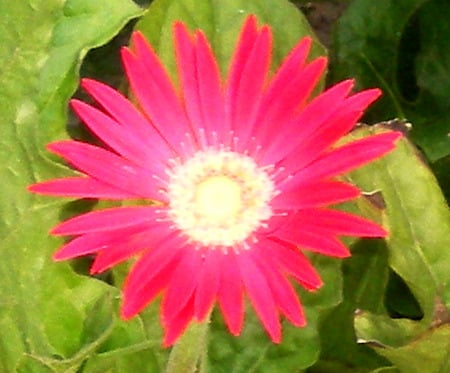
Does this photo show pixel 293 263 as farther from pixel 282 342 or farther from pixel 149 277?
pixel 282 342

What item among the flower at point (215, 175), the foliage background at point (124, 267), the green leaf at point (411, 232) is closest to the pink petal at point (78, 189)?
the flower at point (215, 175)

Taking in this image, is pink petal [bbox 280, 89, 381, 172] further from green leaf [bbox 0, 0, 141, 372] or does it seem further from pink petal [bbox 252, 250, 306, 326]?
green leaf [bbox 0, 0, 141, 372]

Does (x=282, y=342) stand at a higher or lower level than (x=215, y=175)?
lower

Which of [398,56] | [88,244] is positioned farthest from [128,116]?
[398,56]

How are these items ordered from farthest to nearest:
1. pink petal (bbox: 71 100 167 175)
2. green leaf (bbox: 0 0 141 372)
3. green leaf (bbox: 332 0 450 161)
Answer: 1. green leaf (bbox: 332 0 450 161)
2. green leaf (bbox: 0 0 141 372)
3. pink petal (bbox: 71 100 167 175)

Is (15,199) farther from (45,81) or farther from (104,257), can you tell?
(104,257)

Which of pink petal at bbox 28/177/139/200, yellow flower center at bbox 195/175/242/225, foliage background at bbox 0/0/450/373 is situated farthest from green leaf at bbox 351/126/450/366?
pink petal at bbox 28/177/139/200

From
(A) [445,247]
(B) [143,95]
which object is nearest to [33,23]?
(B) [143,95]

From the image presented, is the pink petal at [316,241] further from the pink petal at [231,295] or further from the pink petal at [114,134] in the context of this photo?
the pink petal at [114,134]
